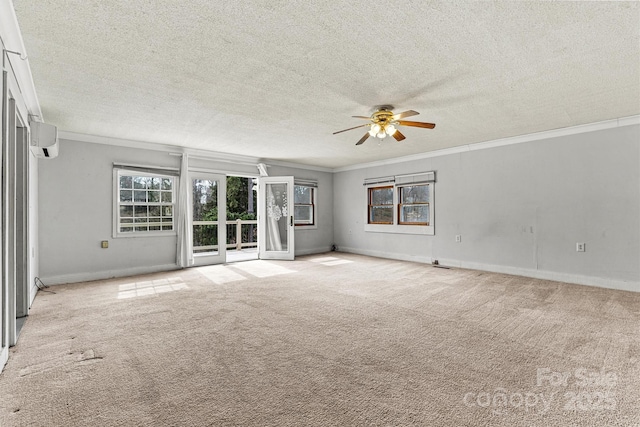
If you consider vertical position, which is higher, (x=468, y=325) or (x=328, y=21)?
(x=328, y=21)

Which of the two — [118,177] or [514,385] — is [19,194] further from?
[514,385]

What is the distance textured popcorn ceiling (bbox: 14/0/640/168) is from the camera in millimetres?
2096

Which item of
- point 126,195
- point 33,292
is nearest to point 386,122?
point 126,195

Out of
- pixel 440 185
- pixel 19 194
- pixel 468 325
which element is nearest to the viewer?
pixel 468 325

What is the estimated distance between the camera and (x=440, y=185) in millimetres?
6625

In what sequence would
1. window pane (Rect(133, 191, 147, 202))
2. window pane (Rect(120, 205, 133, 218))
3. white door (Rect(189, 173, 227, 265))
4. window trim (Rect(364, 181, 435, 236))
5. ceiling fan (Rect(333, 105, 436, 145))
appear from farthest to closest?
window trim (Rect(364, 181, 435, 236)) → white door (Rect(189, 173, 227, 265)) → window pane (Rect(133, 191, 147, 202)) → window pane (Rect(120, 205, 133, 218)) → ceiling fan (Rect(333, 105, 436, 145))

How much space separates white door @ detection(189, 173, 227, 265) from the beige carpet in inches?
84.9

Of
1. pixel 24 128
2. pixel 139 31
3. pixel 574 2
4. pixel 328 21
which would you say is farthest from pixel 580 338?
pixel 24 128

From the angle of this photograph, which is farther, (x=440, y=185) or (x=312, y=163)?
(x=312, y=163)

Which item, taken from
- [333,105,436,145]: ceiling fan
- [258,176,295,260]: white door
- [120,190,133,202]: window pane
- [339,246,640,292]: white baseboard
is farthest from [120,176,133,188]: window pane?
[339,246,640,292]: white baseboard

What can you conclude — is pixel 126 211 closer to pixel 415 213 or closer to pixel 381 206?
pixel 381 206

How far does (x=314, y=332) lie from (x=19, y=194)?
350 centimetres

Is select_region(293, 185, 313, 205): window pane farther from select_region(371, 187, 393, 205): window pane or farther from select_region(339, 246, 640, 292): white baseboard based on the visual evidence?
select_region(339, 246, 640, 292): white baseboard

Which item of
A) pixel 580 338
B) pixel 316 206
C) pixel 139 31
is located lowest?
pixel 580 338
